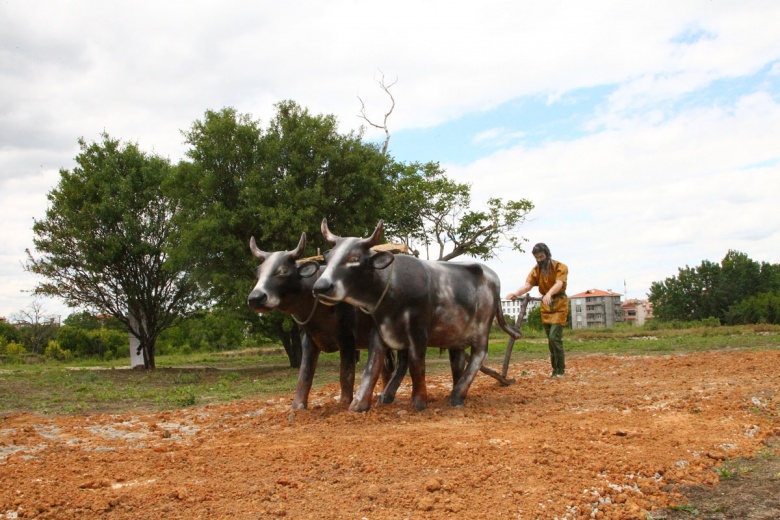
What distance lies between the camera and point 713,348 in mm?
16672

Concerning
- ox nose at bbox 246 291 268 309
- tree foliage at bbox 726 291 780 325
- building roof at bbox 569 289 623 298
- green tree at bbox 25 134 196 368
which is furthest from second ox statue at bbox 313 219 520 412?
building roof at bbox 569 289 623 298

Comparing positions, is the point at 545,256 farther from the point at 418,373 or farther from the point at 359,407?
the point at 359,407

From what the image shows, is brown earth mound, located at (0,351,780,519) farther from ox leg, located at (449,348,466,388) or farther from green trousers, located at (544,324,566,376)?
green trousers, located at (544,324,566,376)

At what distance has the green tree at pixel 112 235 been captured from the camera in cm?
1928

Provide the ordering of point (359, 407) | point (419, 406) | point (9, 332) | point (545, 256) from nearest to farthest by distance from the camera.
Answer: point (359, 407) → point (419, 406) → point (545, 256) → point (9, 332)

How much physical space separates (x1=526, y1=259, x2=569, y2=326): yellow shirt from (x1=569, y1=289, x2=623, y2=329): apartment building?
328 ft

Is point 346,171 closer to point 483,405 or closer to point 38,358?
point 483,405

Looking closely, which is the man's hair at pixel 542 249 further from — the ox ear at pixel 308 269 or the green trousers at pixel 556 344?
the ox ear at pixel 308 269

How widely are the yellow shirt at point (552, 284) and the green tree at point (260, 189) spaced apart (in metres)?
6.86

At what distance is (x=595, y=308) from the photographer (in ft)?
371

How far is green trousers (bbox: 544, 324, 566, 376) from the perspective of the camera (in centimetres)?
953

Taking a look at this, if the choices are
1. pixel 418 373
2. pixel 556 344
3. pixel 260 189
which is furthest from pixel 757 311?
pixel 418 373

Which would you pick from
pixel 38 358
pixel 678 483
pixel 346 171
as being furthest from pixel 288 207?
pixel 38 358

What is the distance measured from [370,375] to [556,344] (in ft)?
12.9
